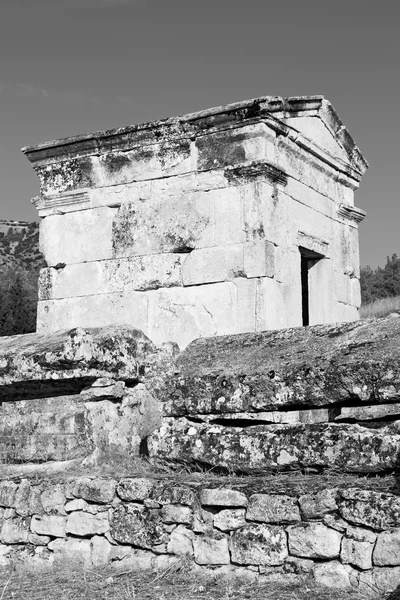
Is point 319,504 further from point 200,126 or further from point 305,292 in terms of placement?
point 305,292

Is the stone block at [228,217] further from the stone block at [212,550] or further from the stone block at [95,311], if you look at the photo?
the stone block at [212,550]

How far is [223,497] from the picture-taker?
3.40m

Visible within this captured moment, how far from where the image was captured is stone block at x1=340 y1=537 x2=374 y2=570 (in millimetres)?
3031

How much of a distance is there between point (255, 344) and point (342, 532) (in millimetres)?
1269

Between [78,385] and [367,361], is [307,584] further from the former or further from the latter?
[78,385]

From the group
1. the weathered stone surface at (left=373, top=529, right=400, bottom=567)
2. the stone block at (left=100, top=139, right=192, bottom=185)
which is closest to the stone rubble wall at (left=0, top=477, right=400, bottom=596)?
the weathered stone surface at (left=373, top=529, right=400, bottom=567)

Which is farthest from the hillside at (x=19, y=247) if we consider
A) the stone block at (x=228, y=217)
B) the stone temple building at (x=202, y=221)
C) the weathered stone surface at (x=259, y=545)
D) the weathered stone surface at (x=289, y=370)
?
the weathered stone surface at (x=259, y=545)

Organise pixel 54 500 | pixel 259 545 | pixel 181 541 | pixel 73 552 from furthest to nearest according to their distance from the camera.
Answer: pixel 54 500 → pixel 73 552 → pixel 181 541 → pixel 259 545

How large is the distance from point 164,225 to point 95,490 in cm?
410

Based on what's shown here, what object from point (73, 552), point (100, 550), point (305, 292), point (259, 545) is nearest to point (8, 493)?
point (73, 552)

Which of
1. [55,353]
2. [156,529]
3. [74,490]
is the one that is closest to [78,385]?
[55,353]

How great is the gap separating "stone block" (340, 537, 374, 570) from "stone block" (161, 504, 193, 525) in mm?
750

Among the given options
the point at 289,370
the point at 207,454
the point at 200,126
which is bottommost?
the point at 207,454

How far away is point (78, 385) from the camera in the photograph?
415cm
